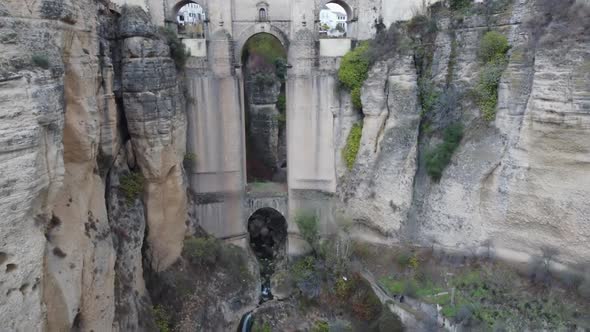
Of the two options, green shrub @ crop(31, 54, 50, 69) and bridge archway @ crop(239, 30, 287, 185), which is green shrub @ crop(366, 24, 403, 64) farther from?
green shrub @ crop(31, 54, 50, 69)

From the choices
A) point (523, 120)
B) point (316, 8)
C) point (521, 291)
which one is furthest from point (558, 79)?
point (316, 8)

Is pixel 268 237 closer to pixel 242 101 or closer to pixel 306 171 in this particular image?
pixel 306 171

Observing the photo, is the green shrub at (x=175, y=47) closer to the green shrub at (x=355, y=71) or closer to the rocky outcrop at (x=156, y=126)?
the rocky outcrop at (x=156, y=126)

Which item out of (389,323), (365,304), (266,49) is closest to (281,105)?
(266,49)

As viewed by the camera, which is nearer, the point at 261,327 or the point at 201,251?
the point at 261,327

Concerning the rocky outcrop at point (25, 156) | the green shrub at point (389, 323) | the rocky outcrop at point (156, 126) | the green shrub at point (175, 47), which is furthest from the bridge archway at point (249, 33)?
the green shrub at point (389, 323)

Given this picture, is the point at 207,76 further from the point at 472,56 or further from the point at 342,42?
the point at 472,56
